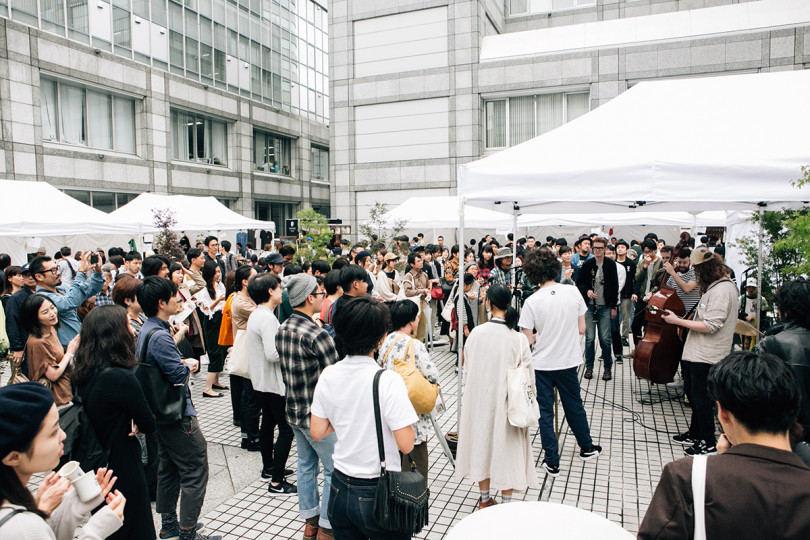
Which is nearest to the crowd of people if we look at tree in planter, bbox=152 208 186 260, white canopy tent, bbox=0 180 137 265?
white canopy tent, bbox=0 180 137 265

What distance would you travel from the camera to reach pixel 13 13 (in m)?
18.9

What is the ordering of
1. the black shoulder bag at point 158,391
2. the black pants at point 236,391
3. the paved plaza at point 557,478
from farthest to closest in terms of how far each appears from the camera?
the black pants at point 236,391
the paved plaza at point 557,478
the black shoulder bag at point 158,391

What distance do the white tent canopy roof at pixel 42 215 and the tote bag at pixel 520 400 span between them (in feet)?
29.0

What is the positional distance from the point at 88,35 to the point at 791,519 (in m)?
26.7

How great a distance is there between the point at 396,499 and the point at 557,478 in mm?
2791

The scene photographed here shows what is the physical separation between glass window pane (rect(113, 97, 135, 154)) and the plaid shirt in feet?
78.2

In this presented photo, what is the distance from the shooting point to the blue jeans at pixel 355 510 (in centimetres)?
255

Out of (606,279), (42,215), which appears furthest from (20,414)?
(42,215)

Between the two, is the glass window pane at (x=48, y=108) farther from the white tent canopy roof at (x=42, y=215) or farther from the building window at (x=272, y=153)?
the white tent canopy roof at (x=42, y=215)

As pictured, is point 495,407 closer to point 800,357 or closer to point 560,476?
point 560,476

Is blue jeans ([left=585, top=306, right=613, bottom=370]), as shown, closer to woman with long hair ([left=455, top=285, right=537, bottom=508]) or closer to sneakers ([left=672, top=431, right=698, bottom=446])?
sneakers ([left=672, top=431, right=698, bottom=446])

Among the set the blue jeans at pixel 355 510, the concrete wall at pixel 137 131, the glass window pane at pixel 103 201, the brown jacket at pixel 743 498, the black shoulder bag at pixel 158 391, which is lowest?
the blue jeans at pixel 355 510

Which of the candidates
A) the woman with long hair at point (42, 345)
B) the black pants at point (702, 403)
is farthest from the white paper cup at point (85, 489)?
the black pants at point (702, 403)

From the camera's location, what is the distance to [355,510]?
8.41 ft
